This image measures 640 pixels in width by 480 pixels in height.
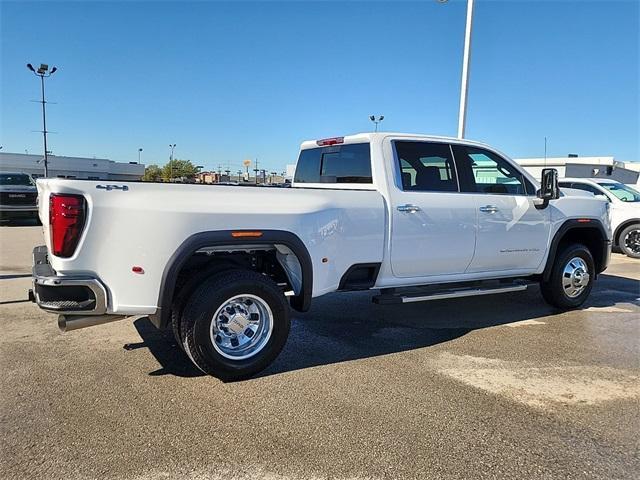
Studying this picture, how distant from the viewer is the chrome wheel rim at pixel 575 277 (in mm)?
6316

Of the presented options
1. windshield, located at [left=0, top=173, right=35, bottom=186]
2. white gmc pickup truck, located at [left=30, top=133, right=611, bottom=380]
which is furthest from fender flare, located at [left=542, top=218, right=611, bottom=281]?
windshield, located at [left=0, top=173, right=35, bottom=186]

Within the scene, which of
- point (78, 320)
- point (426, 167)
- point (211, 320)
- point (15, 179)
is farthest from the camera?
point (15, 179)

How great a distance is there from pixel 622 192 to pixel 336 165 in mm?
9514

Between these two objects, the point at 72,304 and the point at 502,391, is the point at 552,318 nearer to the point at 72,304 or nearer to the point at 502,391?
the point at 502,391

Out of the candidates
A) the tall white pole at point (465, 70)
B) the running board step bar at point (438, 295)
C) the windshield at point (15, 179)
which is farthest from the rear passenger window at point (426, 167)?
the windshield at point (15, 179)

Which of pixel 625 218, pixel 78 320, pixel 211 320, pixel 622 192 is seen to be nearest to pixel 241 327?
pixel 211 320

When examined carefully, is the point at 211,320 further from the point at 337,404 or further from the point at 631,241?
the point at 631,241

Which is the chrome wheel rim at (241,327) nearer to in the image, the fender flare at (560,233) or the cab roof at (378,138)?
the cab roof at (378,138)

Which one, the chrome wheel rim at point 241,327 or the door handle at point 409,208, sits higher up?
the door handle at point 409,208

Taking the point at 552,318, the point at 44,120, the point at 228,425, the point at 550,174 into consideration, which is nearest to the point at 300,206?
the point at 228,425

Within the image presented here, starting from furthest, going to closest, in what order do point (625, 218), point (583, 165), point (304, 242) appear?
point (583, 165)
point (625, 218)
point (304, 242)

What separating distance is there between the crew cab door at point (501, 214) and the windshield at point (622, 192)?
723 centimetres

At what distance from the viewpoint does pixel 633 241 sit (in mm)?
11516

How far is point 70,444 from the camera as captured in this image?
298 centimetres
